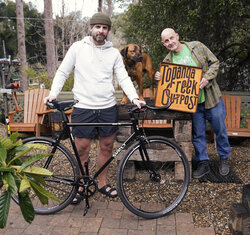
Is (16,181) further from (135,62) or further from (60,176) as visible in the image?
(135,62)

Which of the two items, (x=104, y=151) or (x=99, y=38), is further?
(x=104, y=151)

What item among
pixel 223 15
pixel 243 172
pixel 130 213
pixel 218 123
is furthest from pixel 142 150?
pixel 223 15

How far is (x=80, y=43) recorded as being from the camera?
3.15m

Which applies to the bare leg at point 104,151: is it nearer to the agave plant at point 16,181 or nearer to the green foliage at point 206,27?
the agave plant at point 16,181

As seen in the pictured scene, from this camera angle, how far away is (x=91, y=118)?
3193mm

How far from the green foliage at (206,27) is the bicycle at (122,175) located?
8.39 feet

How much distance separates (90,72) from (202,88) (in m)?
1.39

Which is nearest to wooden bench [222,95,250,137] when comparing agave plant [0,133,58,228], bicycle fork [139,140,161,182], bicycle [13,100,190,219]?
bicycle [13,100,190,219]

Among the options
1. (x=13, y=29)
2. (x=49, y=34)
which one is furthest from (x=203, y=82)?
(x=13, y=29)

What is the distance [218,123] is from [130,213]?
1.59m

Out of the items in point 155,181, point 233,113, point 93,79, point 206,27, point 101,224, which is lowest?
point 101,224

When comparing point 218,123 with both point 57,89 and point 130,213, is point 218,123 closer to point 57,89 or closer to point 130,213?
point 130,213

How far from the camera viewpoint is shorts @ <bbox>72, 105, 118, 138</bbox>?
125 inches

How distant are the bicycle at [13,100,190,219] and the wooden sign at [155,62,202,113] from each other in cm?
58
